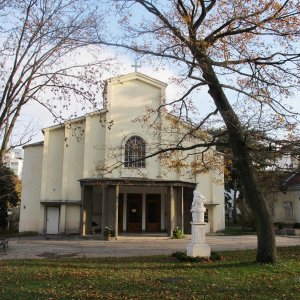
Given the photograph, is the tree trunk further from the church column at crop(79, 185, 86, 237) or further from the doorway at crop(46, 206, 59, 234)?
the doorway at crop(46, 206, 59, 234)

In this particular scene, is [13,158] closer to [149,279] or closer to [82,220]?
[82,220]

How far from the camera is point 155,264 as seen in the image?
1436 centimetres

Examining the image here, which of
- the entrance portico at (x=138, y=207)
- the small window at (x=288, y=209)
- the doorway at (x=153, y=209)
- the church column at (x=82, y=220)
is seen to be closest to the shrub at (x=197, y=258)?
the church column at (x=82, y=220)

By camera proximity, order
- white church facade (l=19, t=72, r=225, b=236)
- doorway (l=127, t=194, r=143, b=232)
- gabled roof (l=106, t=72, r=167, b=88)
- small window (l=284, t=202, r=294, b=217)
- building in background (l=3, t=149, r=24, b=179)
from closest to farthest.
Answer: building in background (l=3, t=149, r=24, b=179) → white church facade (l=19, t=72, r=225, b=236) → gabled roof (l=106, t=72, r=167, b=88) → doorway (l=127, t=194, r=143, b=232) → small window (l=284, t=202, r=294, b=217)

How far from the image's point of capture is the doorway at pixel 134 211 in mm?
32747

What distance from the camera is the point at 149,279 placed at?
35.8 feet

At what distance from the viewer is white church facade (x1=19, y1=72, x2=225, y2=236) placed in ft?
101

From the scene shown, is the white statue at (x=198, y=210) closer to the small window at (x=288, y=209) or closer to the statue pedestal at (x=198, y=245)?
the statue pedestal at (x=198, y=245)

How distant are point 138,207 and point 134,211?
43cm

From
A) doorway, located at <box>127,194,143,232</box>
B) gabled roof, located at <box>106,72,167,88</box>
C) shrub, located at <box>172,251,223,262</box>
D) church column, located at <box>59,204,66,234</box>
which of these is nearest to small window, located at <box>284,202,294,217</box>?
doorway, located at <box>127,194,143,232</box>

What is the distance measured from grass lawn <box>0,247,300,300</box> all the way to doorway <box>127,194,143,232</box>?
17.5 m

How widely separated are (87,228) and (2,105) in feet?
69.0

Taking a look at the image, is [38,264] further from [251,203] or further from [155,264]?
[251,203]

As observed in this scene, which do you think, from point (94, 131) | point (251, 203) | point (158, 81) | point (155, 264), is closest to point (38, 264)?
point (155, 264)
